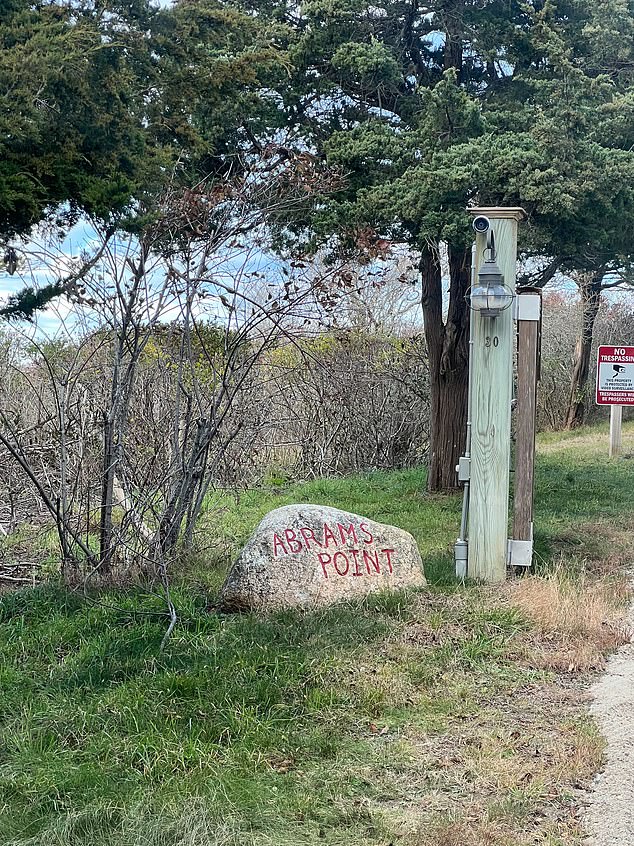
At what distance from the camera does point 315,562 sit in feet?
19.1

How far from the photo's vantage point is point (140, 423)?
7.34 meters

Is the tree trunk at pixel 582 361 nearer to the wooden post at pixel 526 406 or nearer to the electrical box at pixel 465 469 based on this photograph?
the wooden post at pixel 526 406

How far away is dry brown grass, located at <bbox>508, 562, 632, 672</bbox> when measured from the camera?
202 inches

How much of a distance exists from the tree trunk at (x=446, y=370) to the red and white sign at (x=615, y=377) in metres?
4.87

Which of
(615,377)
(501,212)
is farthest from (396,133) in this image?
(615,377)

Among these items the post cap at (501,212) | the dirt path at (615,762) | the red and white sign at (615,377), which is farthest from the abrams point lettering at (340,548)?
the red and white sign at (615,377)

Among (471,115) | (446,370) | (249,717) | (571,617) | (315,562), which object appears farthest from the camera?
(446,370)

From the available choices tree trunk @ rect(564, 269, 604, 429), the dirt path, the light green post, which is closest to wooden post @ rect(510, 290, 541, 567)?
the light green post

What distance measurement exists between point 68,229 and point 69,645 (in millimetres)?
2557

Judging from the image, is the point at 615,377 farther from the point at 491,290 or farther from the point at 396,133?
the point at 491,290

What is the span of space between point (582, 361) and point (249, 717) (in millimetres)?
19010

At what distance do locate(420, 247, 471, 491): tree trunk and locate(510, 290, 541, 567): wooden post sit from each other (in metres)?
3.60

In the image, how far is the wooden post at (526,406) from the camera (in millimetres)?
6715

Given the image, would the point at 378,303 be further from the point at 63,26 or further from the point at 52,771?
the point at 52,771
